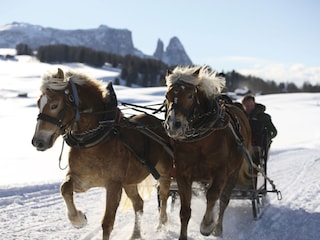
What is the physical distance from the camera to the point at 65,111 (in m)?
4.41

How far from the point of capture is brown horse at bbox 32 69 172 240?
4344 millimetres

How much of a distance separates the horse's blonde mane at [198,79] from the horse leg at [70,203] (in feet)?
5.13

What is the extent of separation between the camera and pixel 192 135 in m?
4.78

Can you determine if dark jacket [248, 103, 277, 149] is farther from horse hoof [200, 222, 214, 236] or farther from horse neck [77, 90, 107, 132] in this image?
horse neck [77, 90, 107, 132]

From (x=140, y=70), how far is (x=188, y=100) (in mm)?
79901

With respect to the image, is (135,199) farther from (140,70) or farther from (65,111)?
(140,70)

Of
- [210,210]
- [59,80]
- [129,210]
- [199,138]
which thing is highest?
[59,80]

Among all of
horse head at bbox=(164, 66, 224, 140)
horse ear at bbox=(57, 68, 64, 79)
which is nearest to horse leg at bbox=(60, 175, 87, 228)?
horse ear at bbox=(57, 68, 64, 79)

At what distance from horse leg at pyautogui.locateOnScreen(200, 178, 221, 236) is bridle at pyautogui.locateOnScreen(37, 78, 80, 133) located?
67.9 inches

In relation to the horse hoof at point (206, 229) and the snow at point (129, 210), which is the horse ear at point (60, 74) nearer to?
the snow at point (129, 210)

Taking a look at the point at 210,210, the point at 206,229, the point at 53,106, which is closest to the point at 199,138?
the point at 210,210

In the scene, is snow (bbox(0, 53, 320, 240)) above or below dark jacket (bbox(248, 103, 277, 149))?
below

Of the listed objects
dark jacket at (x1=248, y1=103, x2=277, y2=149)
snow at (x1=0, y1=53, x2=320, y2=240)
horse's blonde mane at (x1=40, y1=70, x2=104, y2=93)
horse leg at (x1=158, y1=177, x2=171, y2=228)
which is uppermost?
horse's blonde mane at (x1=40, y1=70, x2=104, y2=93)

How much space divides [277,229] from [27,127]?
18650 millimetres
